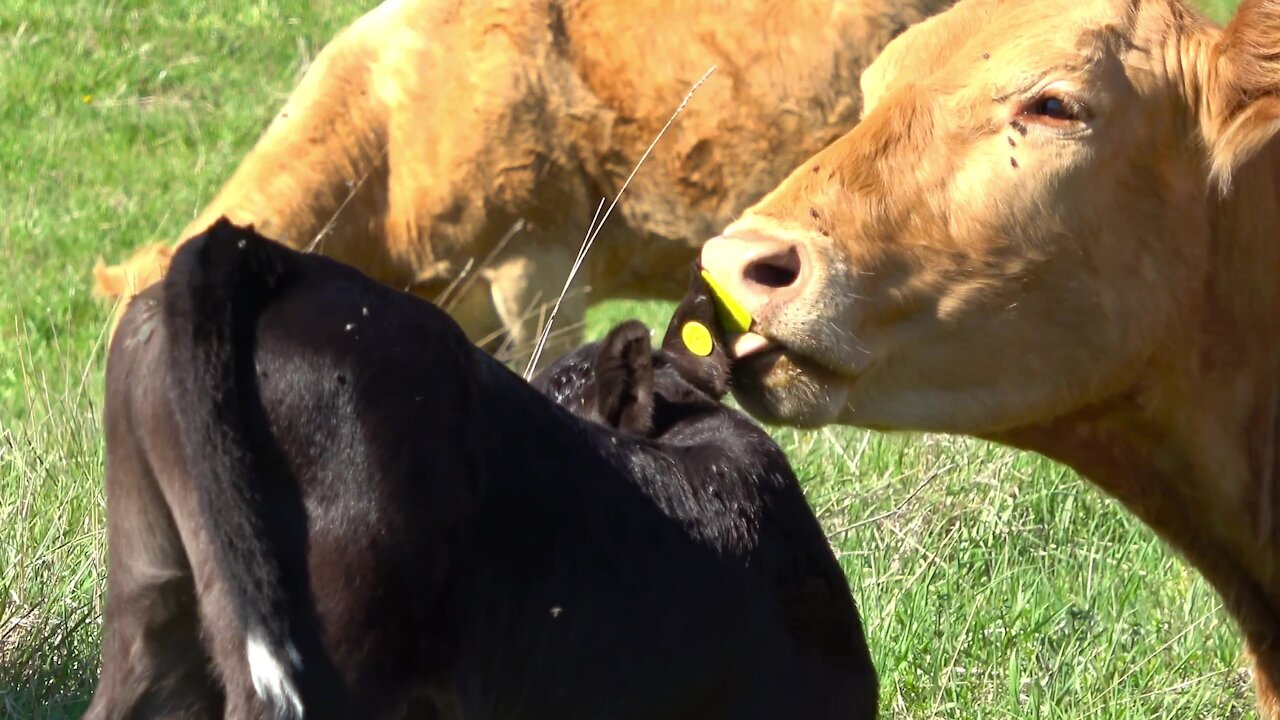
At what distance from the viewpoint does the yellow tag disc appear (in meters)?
2.80

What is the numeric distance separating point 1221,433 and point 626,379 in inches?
41.9

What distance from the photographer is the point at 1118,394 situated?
305 cm

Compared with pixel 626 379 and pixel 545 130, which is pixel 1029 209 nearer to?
pixel 626 379

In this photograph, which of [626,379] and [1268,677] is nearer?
[626,379]

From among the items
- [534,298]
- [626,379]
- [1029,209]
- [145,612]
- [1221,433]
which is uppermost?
[1029,209]

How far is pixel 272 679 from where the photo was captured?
222cm

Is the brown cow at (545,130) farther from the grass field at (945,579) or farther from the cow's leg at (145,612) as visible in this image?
the cow's leg at (145,612)

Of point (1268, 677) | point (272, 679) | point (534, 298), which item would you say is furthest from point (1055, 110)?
point (534, 298)

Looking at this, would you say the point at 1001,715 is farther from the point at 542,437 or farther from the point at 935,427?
the point at 542,437

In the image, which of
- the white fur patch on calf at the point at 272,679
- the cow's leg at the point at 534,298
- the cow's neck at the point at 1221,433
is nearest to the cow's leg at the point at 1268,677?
the cow's neck at the point at 1221,433

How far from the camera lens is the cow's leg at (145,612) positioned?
2.50m

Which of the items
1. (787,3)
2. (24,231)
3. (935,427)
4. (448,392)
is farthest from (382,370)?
(24,231)

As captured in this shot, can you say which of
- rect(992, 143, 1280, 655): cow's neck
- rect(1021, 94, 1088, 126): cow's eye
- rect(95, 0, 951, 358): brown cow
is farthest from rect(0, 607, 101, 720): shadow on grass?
rect(95, 0, 951, 358): brown cow

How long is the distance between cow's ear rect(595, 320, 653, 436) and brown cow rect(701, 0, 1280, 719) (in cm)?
30
